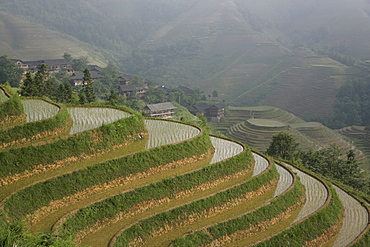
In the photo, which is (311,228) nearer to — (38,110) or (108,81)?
(38,110)

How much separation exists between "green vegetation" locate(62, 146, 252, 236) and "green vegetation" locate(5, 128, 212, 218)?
906 millimetres

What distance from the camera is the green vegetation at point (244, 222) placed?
30.7 ft

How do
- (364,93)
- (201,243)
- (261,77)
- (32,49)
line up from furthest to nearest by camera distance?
(261,77) → (32,49) → (364,93) → (201,243)

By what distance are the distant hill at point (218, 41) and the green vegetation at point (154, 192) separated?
4072 centimetres

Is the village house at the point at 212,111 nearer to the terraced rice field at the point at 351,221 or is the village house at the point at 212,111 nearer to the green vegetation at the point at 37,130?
the terraced rice field at the point at 351,221

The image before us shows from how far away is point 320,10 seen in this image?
371ft

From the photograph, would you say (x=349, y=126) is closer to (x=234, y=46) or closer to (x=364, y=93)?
(x=364, y=93)

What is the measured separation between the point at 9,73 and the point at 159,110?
14.8 metres

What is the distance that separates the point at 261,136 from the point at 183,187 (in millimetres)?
26708

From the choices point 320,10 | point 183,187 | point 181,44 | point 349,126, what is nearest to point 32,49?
point 181,44

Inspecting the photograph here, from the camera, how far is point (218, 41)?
9100 centimetres

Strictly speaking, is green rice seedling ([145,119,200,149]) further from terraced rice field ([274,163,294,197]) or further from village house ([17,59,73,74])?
village house ([17,59,73,74])

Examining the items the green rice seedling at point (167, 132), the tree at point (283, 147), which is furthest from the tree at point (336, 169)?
the green rice seedling at point (167, 132)

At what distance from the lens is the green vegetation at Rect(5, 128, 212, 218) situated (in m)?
8.96
